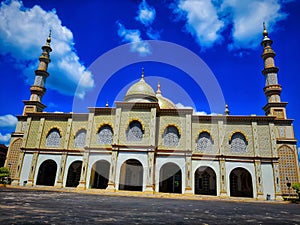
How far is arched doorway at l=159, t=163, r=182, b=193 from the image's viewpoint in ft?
82.5

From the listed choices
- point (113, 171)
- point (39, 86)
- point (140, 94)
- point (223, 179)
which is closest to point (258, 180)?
point (223, 179)

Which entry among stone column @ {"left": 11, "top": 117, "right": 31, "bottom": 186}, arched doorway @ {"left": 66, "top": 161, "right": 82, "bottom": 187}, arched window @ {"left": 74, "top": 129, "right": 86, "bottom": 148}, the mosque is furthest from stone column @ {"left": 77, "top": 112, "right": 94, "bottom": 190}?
stone column @ {"left": 11, "top": 117, "right": 31, "bottom": 186}

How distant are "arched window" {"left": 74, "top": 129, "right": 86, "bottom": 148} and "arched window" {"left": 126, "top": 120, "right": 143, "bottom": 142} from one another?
555 cm

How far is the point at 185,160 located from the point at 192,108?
5.40 metres

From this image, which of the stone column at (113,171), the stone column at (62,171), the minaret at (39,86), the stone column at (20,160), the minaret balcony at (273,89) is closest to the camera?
the stone column at (113,171)

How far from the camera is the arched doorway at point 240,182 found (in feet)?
83.6

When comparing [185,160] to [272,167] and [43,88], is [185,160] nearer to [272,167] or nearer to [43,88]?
[272,167]

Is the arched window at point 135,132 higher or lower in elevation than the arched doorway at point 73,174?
higher

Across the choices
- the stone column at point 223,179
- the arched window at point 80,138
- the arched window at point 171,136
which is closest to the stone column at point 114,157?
the arched window at point 80,138

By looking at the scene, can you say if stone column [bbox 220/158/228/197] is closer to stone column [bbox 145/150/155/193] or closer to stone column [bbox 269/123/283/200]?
stone column [bbox 269/123/283/200]

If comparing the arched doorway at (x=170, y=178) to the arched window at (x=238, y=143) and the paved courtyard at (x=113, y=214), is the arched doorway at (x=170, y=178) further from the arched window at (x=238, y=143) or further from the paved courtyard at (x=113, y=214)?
the paved courtyard at (x=113, y=214)

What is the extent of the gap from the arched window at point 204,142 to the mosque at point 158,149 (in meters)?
0.10

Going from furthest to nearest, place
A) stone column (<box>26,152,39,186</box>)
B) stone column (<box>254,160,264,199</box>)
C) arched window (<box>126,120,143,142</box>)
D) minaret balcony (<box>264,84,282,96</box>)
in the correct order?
minaret balcony (<box>264,84,282,96</box>) → stone column (<box>26,152,39,186</box>) → arched window (<box>126,120,143,142</box>) → stone column (<box>254,160,264,199</box>)

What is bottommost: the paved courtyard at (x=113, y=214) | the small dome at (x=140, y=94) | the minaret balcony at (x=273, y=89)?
the paved courtyard at (x=113, y=214)
